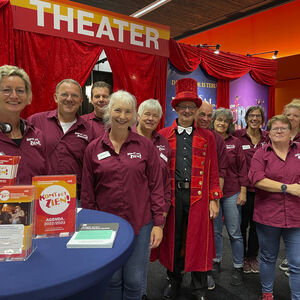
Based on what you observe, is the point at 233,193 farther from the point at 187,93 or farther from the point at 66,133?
the point at 66,133

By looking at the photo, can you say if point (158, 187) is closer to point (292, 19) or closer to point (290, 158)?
point (290, 158)

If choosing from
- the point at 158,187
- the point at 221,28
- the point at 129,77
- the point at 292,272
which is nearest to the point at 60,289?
the point at 158,187

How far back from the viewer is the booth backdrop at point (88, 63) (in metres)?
3.86

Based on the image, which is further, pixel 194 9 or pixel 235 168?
pixel 194 9

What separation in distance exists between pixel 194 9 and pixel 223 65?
1516mm

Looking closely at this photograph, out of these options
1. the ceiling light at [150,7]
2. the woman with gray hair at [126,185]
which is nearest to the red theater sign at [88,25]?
the ceiling light at [150,7]

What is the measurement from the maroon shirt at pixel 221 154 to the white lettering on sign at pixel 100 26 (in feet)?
9.38

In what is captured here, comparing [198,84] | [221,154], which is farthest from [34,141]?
[198,84]

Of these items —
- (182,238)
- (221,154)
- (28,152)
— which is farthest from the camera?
(221,154)

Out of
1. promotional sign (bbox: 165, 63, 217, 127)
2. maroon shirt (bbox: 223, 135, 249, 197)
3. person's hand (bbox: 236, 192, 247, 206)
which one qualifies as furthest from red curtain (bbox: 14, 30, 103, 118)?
person's hand (bbox: 236, 192, 247, 206)

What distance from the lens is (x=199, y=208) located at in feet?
7.63

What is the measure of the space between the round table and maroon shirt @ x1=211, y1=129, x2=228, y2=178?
176 cm

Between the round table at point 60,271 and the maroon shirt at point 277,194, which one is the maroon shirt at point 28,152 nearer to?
the round table at point 60,271

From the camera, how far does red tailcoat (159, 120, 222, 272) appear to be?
2328mm
